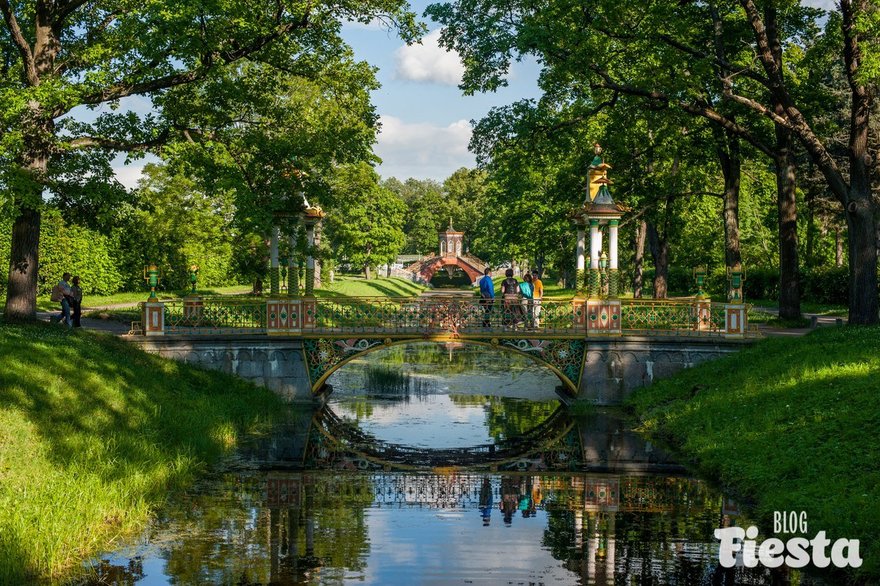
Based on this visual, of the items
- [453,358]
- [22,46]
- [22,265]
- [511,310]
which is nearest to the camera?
[22,46]

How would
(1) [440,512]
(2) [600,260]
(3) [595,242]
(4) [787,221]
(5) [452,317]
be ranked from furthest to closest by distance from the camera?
(4) [787,221], (3) [595,242], (2) [600,260], (5) [452,317], (1) [440,512]

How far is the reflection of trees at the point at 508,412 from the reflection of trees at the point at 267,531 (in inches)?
252

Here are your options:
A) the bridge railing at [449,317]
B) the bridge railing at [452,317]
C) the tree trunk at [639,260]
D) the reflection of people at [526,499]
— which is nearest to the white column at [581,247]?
the bridge railing at [452,317]

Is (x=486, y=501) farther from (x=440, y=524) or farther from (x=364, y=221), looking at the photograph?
(x=364, y=221)

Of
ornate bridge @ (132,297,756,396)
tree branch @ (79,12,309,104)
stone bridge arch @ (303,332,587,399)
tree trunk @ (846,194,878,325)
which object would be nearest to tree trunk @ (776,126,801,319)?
tree trunk @ (846,194,878,325)

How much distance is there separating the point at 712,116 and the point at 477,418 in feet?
32.8

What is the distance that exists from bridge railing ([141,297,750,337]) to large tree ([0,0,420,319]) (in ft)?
14.5

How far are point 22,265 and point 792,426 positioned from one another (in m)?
17.5

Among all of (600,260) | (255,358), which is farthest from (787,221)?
(255,358)

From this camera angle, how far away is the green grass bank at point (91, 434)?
11.6 metres

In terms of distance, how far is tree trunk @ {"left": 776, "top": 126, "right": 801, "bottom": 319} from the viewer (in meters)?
28.9

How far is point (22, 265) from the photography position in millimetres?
22797

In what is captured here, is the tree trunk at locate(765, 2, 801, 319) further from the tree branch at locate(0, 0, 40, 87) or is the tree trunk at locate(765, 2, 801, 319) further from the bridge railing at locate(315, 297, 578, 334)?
the tree branch at locate(0, 0, 40, 87)

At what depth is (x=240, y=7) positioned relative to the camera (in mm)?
22438
